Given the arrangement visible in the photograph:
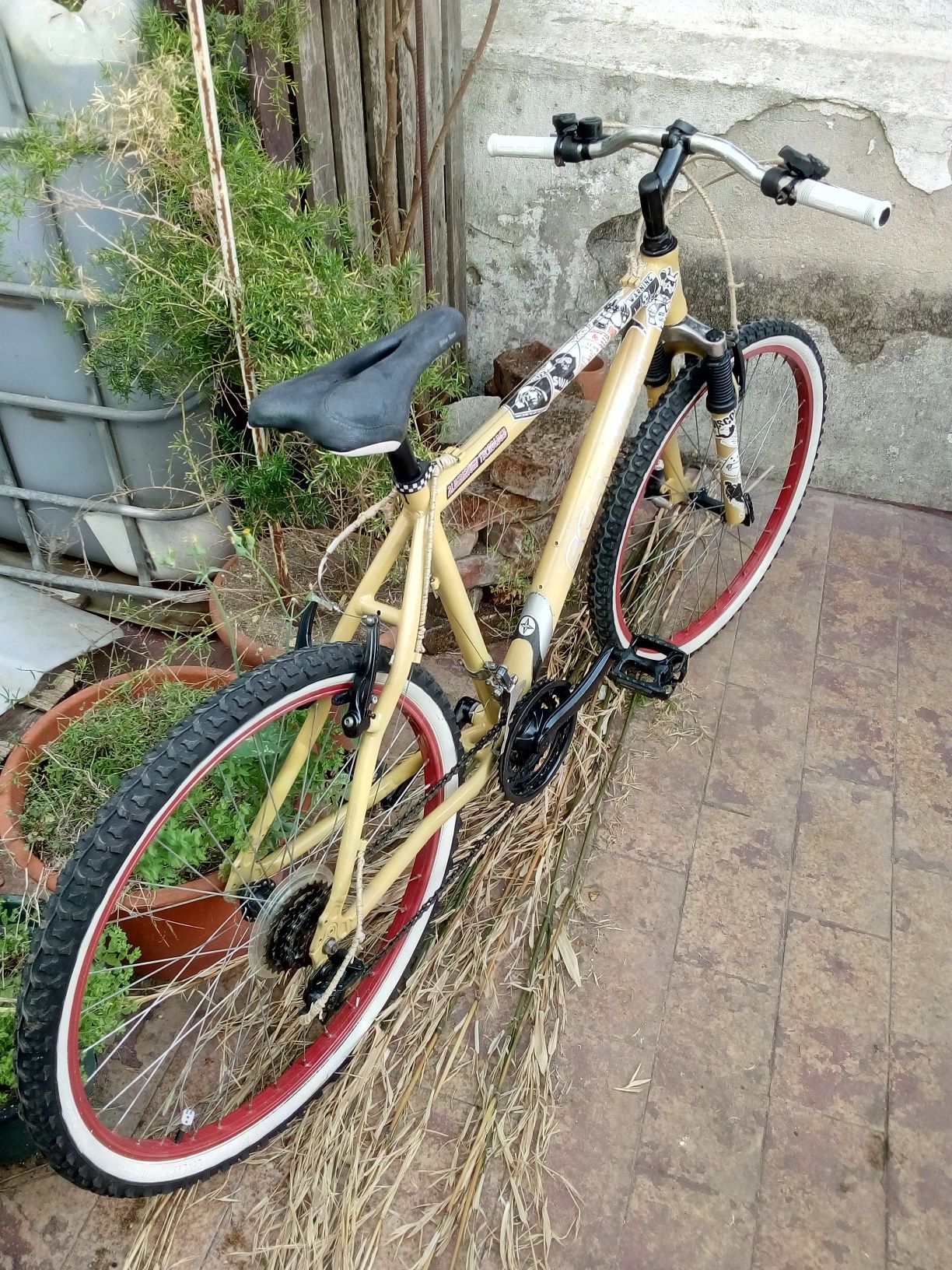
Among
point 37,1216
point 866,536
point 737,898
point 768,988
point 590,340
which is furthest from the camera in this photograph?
point 866,536

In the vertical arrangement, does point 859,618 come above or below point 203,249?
below

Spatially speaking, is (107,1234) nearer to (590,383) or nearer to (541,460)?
(541,460)

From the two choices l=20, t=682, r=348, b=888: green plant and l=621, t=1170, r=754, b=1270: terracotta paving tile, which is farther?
l=20, t=682, r=348, b=888: green plant

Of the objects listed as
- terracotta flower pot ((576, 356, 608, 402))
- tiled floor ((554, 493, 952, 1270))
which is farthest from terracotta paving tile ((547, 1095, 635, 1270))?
terracotta flower pot ((576, 356, 608, 402))

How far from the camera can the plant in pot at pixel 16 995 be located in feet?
5.29

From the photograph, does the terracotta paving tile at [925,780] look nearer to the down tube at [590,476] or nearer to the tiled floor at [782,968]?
the tiled floor at [782,968]

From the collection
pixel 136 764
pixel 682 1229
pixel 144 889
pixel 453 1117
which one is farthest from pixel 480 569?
pixel 682 1229

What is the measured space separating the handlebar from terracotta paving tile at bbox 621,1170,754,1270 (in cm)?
186

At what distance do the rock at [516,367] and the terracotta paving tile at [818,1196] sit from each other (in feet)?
7.19

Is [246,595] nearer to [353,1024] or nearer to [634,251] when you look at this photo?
[353,1024]

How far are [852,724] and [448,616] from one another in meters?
1.39

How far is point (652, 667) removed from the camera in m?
2.44

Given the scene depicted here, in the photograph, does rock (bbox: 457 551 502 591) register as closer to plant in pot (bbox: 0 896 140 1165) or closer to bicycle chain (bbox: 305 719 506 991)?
bicycle chain (bbox: 305 719 506 991)

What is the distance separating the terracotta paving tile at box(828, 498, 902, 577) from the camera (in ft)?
10.3
